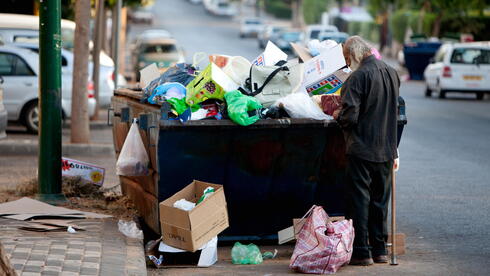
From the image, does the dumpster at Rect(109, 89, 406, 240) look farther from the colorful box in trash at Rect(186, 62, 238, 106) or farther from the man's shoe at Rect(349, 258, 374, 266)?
the man's shoe at Rect(349, 258, 374, 266)

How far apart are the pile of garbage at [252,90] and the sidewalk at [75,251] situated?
1068 mm

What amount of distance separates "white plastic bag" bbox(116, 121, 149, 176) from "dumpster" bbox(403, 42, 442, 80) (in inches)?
1188

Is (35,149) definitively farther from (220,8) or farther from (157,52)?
(220,8)

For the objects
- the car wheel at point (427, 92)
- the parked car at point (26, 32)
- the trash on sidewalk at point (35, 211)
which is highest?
the parked car at point (26, 32)

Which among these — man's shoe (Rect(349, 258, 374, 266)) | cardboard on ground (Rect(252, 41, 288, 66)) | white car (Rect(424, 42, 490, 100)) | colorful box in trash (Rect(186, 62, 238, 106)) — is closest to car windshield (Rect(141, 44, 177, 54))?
white car (Rect(424, 42, 490, 100))

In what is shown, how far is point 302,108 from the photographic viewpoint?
8.30 m

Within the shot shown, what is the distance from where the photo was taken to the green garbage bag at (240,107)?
806cm

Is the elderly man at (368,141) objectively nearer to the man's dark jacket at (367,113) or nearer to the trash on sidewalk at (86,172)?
the man's dark jacket at (367,113)

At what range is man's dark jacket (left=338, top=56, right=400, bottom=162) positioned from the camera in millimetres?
7703

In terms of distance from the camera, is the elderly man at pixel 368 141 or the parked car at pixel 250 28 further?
the parked car at pixel 250 28

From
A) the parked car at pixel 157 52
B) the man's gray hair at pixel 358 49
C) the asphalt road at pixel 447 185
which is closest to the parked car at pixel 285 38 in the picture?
the parked car at pixel 157 52

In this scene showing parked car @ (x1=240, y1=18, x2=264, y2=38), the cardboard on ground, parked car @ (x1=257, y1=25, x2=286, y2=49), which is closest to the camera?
the cardboard on ground

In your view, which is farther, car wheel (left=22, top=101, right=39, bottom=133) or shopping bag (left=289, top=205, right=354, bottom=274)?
car wheel (left=22, top=101, right=39, bottom=133)

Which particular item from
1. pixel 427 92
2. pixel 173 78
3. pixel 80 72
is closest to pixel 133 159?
pixel 173 78
